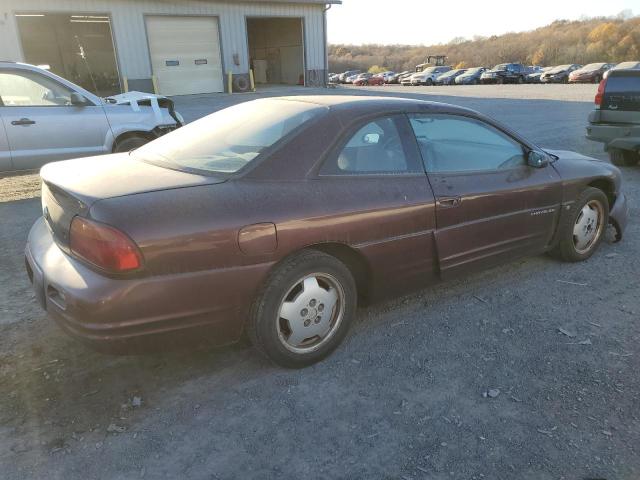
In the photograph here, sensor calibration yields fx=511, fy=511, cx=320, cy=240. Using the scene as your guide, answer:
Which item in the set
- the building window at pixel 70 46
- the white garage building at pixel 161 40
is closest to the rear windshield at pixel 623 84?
the white garage building at pixel 161 40

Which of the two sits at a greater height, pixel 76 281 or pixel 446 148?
pixel 446 148

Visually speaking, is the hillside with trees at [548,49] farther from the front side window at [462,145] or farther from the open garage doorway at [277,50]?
the front side window at [462,145]

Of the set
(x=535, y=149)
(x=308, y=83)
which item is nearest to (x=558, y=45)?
(x=308, y=83)

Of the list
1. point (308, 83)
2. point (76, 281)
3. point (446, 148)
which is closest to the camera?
point (76, 281)

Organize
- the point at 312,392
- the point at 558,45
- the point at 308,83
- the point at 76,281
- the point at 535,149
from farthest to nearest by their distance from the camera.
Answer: the point at 558,45 → the point at 308,83 → the point at 535,149 → the point at 312,392 → the point at 76,281

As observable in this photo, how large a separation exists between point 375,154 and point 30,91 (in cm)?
542

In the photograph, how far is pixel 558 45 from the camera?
2758 inches

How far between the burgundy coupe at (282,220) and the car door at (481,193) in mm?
12

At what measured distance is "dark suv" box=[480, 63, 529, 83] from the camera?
3981cm

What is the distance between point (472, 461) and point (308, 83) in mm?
25073

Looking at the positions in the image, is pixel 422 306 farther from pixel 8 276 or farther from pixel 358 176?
pixel 8 276

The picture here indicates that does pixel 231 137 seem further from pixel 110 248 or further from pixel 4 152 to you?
pixel 4 152

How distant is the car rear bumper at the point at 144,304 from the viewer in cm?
240

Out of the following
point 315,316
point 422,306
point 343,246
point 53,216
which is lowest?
point 422,306
